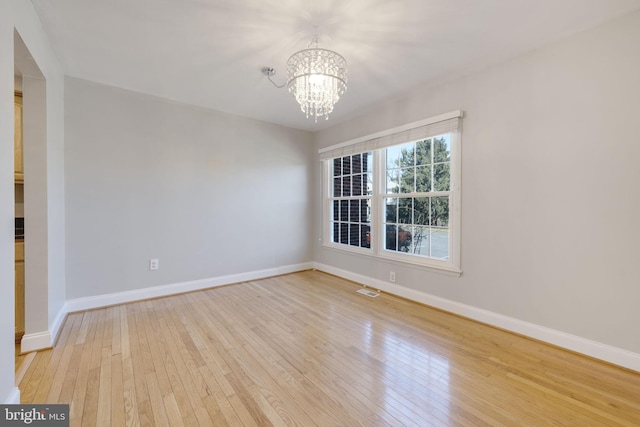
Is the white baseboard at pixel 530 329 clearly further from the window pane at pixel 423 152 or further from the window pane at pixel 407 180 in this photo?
the window pane at pixel 423 152

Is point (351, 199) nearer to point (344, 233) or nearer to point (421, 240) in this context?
point (344, 233)

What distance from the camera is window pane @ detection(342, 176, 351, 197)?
4.41 m

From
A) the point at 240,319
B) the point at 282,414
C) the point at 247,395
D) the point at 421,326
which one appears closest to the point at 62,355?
the point at 240,319

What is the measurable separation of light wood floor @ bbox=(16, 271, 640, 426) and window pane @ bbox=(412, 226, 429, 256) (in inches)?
30.0

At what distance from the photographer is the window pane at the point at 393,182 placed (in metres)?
3.61

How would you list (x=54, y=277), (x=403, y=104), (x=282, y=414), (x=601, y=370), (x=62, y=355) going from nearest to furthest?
(x=282, y=414) → (x=601, y=370) → (x=62, y=355) → (x=54, y=277) → (x=403, y=104)

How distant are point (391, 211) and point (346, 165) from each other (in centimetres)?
121

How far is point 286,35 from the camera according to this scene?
86.4 inches

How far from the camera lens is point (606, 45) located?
2.04 metres

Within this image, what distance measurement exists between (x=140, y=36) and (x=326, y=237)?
3545mm

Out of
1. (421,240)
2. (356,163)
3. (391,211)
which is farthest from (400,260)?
(356,163)

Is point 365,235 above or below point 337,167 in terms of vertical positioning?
below

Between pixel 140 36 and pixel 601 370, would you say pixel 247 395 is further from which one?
pixel 140 36

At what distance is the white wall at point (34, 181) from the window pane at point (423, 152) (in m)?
3.44
